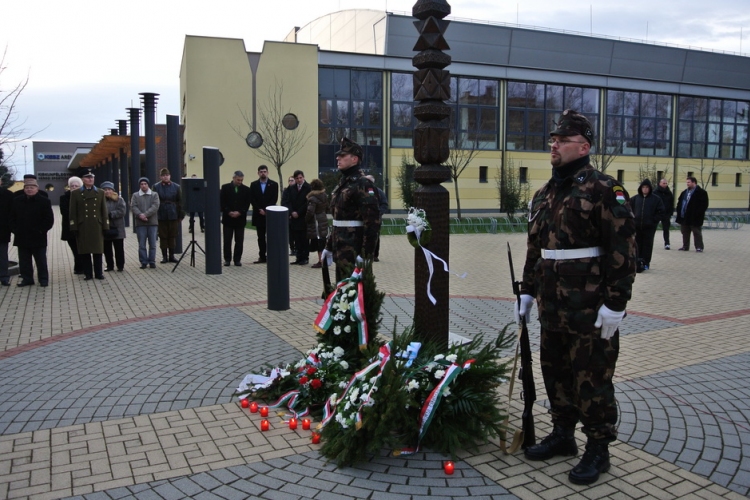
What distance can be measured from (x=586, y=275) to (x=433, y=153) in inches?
62.4

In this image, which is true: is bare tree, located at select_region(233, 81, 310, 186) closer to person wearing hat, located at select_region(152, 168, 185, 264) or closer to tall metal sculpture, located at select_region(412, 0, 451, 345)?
person wearing hat, located at select_region(152, 168, 185, 264)

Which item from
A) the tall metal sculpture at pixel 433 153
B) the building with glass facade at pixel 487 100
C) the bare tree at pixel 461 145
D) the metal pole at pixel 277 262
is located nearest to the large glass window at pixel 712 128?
the building with glass facade at pixel 487 100

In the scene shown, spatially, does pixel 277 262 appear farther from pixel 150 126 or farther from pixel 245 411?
pixel 150 126

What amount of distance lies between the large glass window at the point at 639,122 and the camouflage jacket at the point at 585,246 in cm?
4251

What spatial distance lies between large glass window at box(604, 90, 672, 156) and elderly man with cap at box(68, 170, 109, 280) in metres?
38.1

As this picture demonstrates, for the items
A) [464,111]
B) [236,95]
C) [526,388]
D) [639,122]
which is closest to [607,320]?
[526,388]

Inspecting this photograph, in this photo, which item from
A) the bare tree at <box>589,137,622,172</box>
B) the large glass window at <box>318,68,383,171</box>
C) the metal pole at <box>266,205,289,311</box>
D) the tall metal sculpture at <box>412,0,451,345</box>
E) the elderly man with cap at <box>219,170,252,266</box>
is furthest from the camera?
the bare tree at <box>589,137,622,172</box>

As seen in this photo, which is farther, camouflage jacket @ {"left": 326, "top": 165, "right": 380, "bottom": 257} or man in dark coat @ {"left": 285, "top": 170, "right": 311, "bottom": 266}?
man in dark coat @ {"left": 285, "top": 170, "right": 311, "bottom": 266}

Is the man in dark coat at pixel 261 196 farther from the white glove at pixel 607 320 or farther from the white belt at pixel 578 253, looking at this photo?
the white glove at pixel 607 320

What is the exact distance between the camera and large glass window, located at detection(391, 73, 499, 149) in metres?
39.0

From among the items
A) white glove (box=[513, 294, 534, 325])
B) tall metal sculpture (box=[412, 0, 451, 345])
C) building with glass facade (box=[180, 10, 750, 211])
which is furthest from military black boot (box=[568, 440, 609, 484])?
building with glass facade (box=[180, 10, 750, 211])

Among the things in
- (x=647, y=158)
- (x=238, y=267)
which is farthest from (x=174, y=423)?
(x=647, y=158)

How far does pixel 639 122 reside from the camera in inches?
1797

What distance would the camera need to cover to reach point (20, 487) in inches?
144
